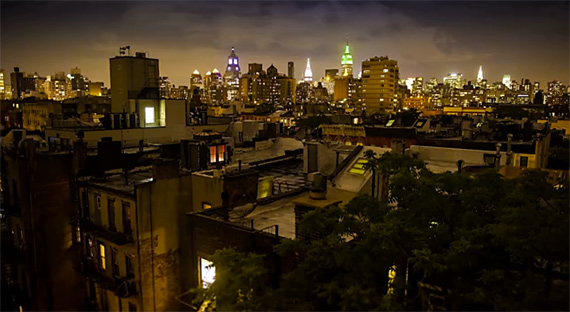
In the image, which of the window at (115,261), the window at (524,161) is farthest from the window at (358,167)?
the window at (115,261)

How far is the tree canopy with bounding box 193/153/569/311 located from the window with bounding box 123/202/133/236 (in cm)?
955

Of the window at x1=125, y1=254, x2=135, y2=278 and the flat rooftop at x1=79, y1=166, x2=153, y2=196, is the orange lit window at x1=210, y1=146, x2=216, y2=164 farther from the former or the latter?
the window at x1=125, y1=254, x2=135, y2=278

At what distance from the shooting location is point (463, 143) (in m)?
28.9

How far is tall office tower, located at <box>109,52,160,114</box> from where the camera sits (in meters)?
36.5

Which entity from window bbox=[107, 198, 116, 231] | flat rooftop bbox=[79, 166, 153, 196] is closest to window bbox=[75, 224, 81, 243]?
A: flat rooftop bbox=[79, 166, 153, 196]

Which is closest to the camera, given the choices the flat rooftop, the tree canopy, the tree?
the tree canopy

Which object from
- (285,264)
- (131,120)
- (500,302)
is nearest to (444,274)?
(500,302)

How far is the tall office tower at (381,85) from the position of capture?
17775 cm

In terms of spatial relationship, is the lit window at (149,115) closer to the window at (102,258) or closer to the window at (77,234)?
the window at (77,234)

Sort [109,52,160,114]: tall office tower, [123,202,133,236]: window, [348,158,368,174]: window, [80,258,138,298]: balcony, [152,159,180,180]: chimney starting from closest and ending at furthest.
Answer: [80,258,138,298]: balcony < [152,159,180,180]: chimney < [123,202,133,236]: window < [348,158,368,174]: window < [109,52,160,114]: tall office tower

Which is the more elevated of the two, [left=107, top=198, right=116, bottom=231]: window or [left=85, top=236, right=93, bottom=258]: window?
[left=107, top=198, right=116, bottom=231]: window

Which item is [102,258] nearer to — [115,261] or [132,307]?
[115,261]

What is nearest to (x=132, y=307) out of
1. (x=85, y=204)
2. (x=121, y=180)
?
(x=85, y=204)

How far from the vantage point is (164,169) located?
1809cm
